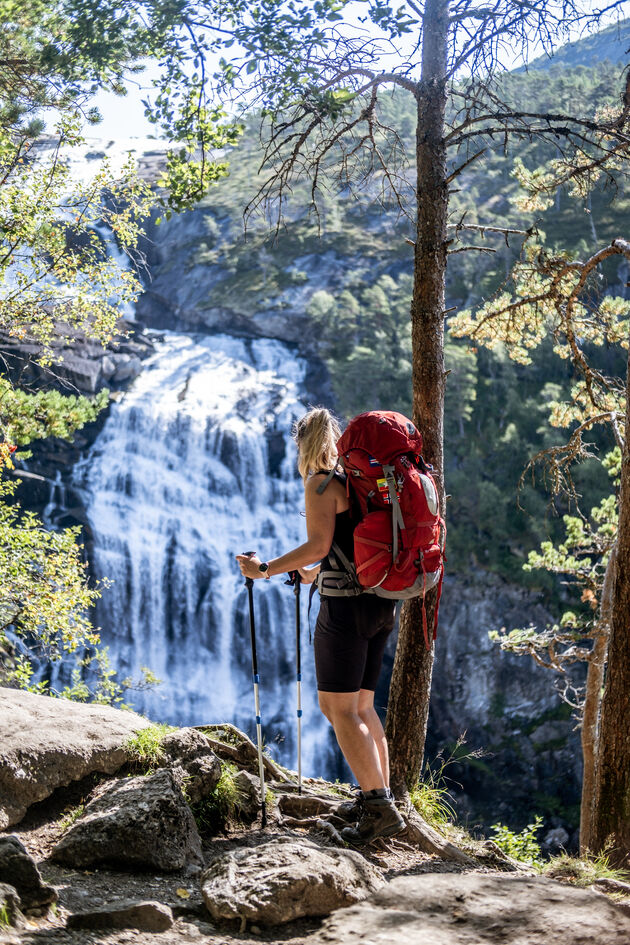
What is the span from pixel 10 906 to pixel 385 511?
1.91 metres

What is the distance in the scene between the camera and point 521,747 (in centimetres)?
2430

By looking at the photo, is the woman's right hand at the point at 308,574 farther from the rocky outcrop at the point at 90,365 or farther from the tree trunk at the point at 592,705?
the rocky outcrop at the point at 90,365

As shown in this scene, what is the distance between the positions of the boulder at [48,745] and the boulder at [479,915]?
1.64 meters

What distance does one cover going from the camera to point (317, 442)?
364 centimetres

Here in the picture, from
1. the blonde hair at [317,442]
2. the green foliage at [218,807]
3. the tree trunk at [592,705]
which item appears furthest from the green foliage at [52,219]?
the tree trunk at [592,705]

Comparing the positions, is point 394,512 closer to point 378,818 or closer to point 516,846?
point 378,818

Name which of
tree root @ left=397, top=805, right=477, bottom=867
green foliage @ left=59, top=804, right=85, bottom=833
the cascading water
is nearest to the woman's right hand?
tree root @ left=397, top=805, right=477, bottom=867

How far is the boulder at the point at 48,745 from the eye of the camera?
375 centimetres

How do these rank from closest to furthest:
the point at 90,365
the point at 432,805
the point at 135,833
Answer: the point at 135,833 → the point at 432,805 → the point at 90,365

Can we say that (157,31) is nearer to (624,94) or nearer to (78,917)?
(624,94)

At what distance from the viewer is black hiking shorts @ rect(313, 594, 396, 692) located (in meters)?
3.54

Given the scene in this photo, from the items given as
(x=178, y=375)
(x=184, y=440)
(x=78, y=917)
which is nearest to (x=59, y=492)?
(x=184, y=440)

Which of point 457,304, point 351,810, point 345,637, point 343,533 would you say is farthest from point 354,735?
point 457,304

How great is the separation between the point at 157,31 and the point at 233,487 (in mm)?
A: 21517
